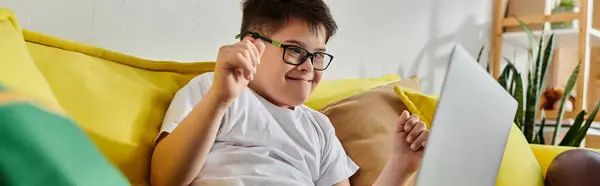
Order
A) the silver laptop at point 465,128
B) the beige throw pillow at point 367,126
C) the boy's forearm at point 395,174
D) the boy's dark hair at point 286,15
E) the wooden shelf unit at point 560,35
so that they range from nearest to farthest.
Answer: the silver laptop at point 465,128 → the boy's forearm at point 395,174 → the boy's dark hair at point 286,15 → the beige throw pillow at point 367,126 → the wooden shelf unit at point 560,35

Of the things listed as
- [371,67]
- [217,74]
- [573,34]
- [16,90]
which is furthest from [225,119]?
[573,34]

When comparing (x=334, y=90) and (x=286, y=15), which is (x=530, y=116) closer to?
(x=334, y=90)

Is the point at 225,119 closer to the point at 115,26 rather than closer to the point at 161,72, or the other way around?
the point at 161,72

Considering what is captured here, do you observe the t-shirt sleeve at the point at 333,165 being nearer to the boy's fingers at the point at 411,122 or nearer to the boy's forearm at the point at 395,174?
the boy's forearm at the point at 395,174

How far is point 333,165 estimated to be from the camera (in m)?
1.16

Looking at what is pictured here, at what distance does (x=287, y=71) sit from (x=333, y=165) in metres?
0.22

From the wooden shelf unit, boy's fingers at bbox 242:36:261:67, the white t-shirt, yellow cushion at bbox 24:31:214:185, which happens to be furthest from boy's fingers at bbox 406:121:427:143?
the wooden shelf unit

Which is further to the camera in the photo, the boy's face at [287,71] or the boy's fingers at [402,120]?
the boy's face at [287,71]

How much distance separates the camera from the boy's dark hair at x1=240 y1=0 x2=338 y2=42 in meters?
1.13

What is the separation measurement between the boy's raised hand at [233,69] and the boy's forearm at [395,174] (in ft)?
1.15

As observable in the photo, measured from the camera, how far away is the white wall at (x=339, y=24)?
1.20m

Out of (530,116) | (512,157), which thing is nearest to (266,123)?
(512,157)

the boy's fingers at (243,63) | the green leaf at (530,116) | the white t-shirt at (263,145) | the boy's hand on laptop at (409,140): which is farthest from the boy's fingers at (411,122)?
the green leaf at (530,116)

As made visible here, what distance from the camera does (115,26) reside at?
50.3 inches
